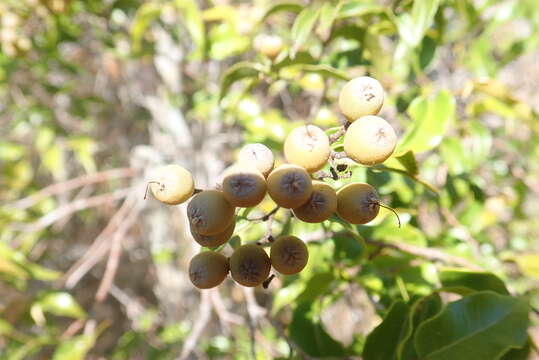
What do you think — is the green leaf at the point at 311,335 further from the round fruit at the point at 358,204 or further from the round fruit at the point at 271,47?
the round fruit at the point at 271,47

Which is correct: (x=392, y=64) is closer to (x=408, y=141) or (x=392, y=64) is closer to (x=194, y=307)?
(x=408, y=141)

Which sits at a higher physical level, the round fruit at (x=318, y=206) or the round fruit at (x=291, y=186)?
the round fruit at (x=291, y=186)

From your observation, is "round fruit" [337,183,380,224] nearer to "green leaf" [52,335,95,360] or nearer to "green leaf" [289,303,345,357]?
"green leaf" [289,303,345,357]

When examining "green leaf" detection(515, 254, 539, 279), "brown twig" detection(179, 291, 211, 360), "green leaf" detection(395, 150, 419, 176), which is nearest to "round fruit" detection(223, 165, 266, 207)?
"green leaf" detection(395, 150, 419, 176)

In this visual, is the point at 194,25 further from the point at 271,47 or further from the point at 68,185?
the point at 68,185

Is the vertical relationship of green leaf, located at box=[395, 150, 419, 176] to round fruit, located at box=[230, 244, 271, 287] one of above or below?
above

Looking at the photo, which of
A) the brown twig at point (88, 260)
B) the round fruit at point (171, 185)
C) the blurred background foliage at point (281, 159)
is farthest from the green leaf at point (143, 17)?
Answer: the round fruit at point (171, 185)
